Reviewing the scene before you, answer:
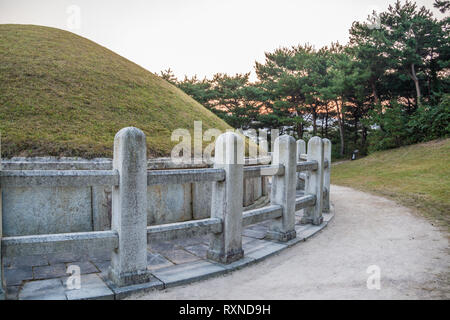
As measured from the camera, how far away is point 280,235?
15.5 ft

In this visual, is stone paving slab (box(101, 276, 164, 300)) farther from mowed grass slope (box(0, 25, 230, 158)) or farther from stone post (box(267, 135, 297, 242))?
mowed grass slope (box(0, 25, 230, 158))

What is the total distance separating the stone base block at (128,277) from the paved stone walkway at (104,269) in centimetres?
6

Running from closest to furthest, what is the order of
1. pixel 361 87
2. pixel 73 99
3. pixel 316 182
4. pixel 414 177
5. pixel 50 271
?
pixel 50 271 < pixel 316 182 < pixel 73 99 < pixel 414 177 < pixel 361 87

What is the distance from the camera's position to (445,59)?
876 inches

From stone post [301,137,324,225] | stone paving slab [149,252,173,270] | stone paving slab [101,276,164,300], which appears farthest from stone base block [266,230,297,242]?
stone paving slab [101,276,164,300]

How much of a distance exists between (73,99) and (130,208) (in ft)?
17.1

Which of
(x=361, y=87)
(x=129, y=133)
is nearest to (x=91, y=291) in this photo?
(x=129, y=133)

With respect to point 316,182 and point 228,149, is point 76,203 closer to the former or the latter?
point 228,149

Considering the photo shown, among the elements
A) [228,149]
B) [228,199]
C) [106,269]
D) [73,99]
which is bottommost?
[106,269]

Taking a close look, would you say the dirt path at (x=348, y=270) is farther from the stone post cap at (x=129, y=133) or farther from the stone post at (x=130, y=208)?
the stone post cap at (x=129, y=133)

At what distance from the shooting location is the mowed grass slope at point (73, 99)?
5.41 meters

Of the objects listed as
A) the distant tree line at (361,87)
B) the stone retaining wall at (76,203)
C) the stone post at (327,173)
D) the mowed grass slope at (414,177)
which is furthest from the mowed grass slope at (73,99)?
the distant tree line at (361,87)

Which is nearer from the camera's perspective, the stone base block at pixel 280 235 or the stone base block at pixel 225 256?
the stone base block at pixel 225 256

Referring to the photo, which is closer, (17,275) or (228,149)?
(17,275)
